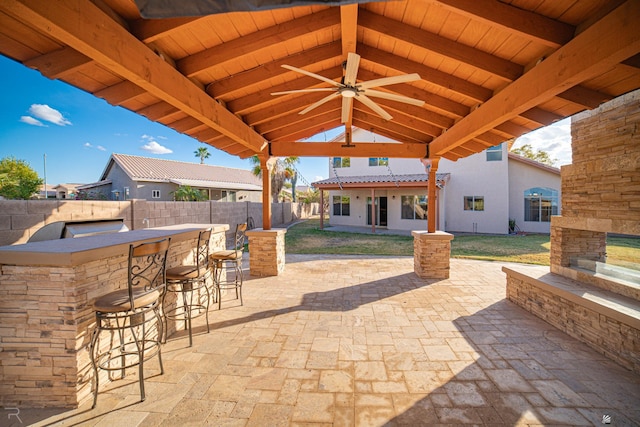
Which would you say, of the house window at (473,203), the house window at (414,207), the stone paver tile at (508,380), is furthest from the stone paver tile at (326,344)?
the house window at (473,203)

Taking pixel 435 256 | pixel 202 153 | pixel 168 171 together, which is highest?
pixel 202 153

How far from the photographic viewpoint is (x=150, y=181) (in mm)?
17469

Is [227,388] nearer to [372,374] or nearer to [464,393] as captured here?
[372,374]

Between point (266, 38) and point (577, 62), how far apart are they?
304 centimetres

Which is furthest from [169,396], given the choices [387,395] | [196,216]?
[196,216]

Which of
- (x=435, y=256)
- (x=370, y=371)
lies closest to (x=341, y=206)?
(x=435, y=256)

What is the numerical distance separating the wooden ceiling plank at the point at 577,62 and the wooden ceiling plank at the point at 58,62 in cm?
434

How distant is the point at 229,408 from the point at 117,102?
3543mm

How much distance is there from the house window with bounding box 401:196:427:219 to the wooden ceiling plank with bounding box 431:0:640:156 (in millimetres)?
11848

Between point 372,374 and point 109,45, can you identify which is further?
point 372,374

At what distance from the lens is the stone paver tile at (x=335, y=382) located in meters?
2.51

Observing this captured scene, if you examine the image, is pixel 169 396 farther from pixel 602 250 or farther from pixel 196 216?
pixel 196 216

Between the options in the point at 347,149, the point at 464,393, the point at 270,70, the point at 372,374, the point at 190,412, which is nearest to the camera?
the point at 190,412

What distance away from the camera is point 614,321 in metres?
2.97
